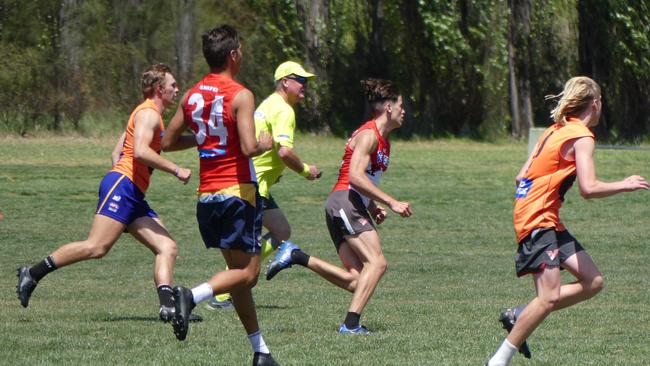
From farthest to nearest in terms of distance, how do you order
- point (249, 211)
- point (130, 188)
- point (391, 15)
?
point (391, 15), point (130, 188), point (249, 211)

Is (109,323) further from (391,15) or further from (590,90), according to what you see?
(391,15)

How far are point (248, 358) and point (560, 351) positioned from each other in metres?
1.91

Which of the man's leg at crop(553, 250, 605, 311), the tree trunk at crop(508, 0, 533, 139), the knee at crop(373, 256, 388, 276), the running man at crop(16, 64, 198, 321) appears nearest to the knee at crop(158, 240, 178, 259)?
the running man at crop(16, 64, 198, 321)

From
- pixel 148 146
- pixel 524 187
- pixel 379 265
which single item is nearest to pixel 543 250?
pixel 524 187

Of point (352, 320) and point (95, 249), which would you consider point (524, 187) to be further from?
point (95, 249)

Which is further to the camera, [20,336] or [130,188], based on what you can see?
[130,188]

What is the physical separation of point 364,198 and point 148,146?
1.66 meters

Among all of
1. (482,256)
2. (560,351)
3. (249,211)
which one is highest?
(249,211)

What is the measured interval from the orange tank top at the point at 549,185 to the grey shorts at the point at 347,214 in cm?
214

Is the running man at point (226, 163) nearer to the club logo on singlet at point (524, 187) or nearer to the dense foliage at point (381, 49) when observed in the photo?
the club logo on singlet at point (524, 187)

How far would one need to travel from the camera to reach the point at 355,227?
8.87 meters

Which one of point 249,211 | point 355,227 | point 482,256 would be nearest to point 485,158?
point 482,256

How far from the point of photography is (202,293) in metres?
6.69

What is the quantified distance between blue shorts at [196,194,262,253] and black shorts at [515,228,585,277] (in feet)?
4.61
